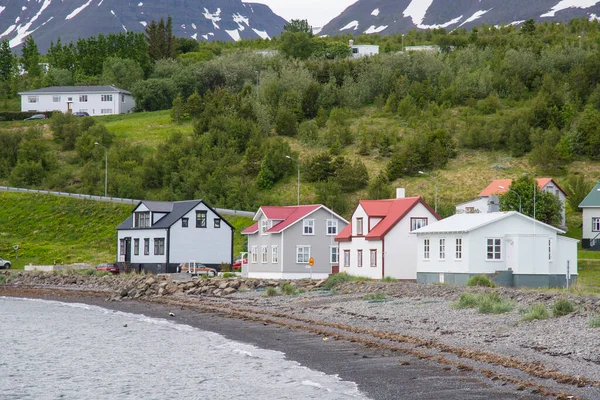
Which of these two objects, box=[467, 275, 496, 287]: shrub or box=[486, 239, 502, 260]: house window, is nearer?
box=[467, 275, 496, 287]: shrub

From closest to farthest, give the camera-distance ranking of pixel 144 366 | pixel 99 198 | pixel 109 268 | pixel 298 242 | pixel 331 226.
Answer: pixel 144 366 → pixel 298 242 → pixel 331 226 → pixel 109 268 → pixel 99 198

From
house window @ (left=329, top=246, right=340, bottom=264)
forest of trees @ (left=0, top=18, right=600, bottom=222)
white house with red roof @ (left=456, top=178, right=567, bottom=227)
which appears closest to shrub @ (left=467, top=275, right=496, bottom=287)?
house window @ (left=329, top=246, right=340, bottom=264)

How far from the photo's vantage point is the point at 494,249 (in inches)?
2007

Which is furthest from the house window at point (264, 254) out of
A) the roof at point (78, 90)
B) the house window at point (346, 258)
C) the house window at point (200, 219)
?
the roof at point (78, 90)

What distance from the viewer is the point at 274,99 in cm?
14012

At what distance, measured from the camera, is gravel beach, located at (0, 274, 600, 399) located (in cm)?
1912

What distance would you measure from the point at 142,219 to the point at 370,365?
54338 millimetres

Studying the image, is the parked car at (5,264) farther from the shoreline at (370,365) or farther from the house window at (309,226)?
the shoreline at (370,365)

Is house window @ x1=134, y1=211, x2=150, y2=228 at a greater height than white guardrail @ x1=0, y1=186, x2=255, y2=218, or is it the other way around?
white guardrail @ x1=0, y1=186, x2=255, y2=218

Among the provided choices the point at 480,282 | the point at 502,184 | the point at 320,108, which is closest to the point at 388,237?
the point at 480,282

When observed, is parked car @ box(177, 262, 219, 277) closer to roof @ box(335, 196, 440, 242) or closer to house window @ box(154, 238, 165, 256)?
house window @ box(154, 238, 165, 256)

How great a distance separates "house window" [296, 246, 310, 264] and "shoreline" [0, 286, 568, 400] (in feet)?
85.1

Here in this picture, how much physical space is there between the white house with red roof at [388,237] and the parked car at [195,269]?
46.5ft

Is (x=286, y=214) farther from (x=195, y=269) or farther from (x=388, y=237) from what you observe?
(x=388, y=237)
